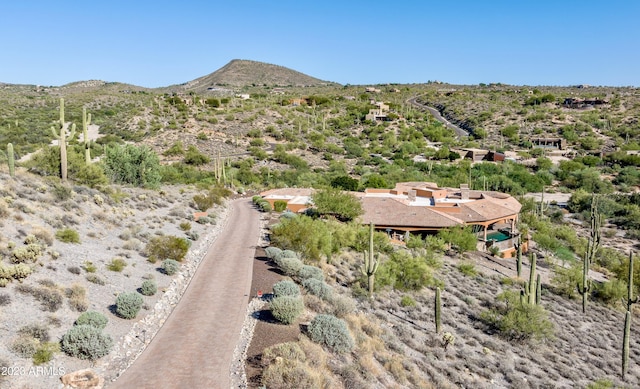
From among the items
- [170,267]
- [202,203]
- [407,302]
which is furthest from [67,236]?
[202,203]

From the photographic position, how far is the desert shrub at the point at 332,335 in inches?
530

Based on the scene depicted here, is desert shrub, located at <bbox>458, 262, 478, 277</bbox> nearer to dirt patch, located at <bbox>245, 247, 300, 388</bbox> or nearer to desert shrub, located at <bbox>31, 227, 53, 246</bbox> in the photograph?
dirt patch, located at <bbox>245, 247, 300, 388</bbox>

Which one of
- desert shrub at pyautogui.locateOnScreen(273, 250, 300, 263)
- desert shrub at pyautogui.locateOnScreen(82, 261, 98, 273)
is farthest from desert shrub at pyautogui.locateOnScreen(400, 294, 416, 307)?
desert shrub at pyautogui.locateOnScreen(82, 261, 98, 273)

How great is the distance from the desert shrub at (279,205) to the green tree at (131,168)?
34.6 ft

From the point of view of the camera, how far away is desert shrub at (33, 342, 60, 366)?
36.4ft

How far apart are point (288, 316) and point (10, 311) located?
7.80m

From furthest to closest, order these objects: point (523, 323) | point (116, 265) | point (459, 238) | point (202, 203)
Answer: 1. point (202, 203)
2. point (459, 238)
3. point (523, 323)
4. point (116, 265)

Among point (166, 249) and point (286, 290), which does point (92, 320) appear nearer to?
point (286, 290)

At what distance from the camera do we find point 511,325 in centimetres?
1978

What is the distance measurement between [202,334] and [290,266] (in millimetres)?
6786

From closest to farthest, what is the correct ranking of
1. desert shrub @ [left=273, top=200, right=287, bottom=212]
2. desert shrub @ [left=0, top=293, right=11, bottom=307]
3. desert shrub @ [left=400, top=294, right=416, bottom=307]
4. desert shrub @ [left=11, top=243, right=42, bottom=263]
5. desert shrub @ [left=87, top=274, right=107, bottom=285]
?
1. desert shrub @ [left=0, top=293, right=11, bottom=307]
2. desert shrub @ [left=11, top=243, right=42, bottom=263]
3. desert shrub @ [left=87, top=274, right=107, bottom=285]
4. desert shrub @ [left=400, top=294, right=416, bottom=307]
5. desert shrub @ [left=273, top=200, right=287, bottom=212]

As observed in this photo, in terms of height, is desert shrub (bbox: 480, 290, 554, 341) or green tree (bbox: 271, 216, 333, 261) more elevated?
green tree (bbox: 271, 216, 333, 261)

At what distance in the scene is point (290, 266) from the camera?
810 inches

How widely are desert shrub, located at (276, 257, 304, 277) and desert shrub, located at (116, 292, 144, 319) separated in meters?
7.12
